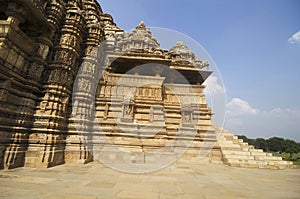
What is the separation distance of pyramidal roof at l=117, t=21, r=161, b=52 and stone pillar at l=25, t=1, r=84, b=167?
5626mm

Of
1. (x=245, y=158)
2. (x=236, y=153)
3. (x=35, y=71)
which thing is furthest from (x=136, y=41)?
(x=245, y=158)

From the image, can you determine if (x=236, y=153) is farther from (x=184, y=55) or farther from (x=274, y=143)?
(x=274, y=143)

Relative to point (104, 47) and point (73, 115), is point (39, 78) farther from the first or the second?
point (104, 47)

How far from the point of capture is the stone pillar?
311 inches

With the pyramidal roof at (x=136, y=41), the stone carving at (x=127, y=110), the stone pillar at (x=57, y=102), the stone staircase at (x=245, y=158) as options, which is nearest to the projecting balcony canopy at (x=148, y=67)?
the pyramidal roof at (x=136, y=41)

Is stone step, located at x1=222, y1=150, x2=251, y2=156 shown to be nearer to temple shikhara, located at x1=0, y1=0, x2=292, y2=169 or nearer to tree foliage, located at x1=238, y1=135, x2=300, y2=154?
temple shikhara, located at x1=0, y1=0, x2=292, y2=169

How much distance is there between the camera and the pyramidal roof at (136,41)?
17141mm

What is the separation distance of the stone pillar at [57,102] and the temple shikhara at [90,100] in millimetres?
50

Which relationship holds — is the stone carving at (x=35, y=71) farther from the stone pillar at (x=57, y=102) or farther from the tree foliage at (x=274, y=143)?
the tree foliage at (x=274, y=143)

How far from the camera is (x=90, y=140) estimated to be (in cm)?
1102

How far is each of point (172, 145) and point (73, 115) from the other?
7.89 meters

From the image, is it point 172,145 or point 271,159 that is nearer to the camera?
point 271,159

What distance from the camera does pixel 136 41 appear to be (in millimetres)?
17719

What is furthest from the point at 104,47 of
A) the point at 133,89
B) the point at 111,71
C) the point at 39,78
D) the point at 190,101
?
the point at 190,101
